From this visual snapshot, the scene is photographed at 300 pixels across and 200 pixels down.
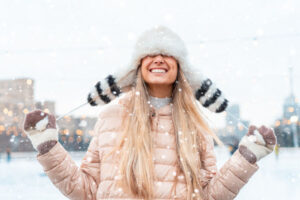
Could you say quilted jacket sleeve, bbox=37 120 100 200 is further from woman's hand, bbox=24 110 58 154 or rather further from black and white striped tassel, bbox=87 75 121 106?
black and white striped tassel, bbox=87 75 121 106

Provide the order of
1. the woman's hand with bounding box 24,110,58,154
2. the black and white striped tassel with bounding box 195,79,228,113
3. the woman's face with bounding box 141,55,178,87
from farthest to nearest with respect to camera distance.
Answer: the black and white striped tassel with bounding box 195,79,228,113, the woman's face with bounding box 141,55,178,87, the woman's hand with bounding box 24,110,58,154

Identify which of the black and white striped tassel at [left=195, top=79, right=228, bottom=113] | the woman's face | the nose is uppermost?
the nose

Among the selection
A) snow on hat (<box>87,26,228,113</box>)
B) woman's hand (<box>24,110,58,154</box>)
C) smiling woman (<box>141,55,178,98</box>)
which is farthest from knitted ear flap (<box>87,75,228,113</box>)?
woman's hand (<box>24,110,58,154</box>)

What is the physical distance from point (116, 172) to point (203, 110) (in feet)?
1.82

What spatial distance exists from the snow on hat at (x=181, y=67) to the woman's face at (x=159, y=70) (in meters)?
0.03

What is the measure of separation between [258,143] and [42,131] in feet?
3.21

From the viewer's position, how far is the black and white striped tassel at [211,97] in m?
1.88

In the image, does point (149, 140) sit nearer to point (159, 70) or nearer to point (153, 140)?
point (153, 140)

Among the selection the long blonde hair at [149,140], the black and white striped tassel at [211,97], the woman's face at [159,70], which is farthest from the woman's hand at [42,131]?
the black and white striped tassel at [211,97]

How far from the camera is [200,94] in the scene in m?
1.93

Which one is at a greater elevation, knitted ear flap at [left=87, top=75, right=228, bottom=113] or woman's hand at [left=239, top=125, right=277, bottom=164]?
knitted ear flap at [left=87, top=75, right=228, bottom=113]

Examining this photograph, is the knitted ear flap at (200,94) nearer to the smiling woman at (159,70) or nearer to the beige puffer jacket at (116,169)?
the beige puffer jacket at (116,169)

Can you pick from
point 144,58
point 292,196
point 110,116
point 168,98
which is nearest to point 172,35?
point 144,58

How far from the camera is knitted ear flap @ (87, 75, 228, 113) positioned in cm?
188
